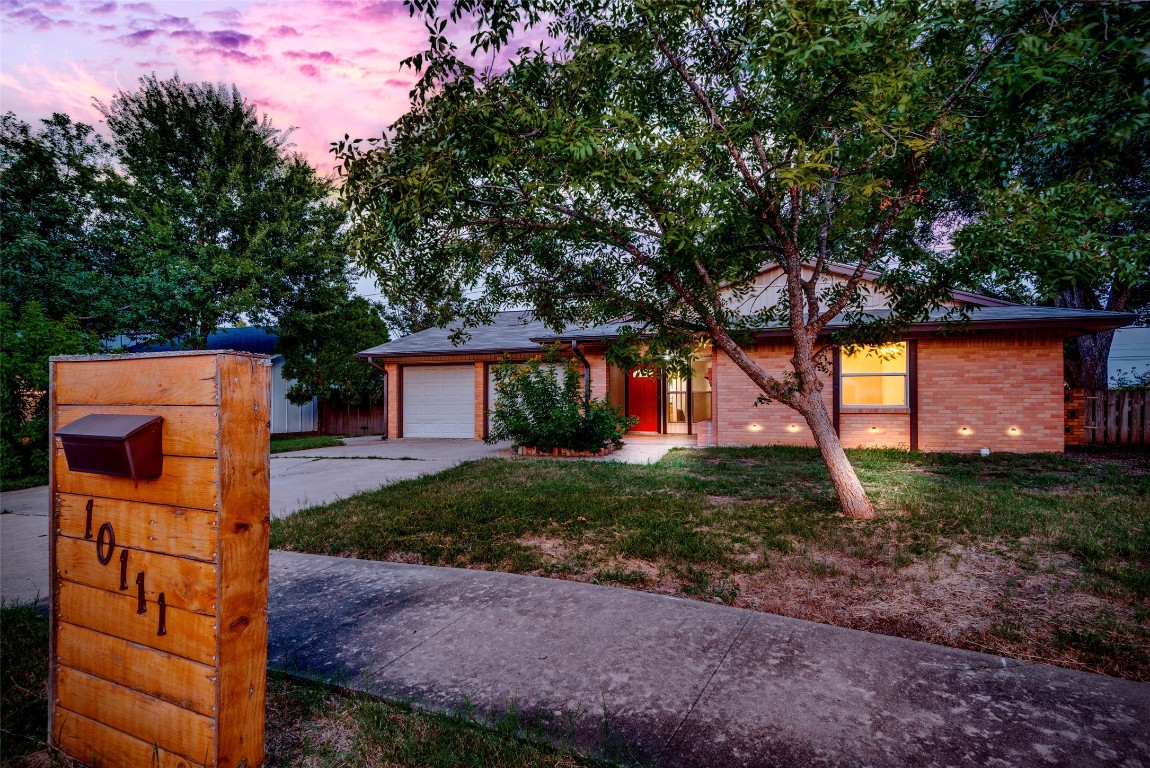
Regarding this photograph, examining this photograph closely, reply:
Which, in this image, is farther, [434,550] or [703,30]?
[703,30]

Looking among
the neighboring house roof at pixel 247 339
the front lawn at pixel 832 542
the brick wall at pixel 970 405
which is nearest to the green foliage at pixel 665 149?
the front lawn at pixel 832 542

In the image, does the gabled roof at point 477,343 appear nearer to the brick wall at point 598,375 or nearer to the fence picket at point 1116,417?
the brick wall at point 598,375

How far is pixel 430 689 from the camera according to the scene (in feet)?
8.08

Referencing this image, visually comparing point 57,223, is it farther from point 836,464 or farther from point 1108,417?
point 1108,417

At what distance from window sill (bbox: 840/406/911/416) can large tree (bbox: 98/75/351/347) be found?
15.6 meters

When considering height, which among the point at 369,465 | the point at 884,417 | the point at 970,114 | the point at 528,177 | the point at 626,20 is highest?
the point at 626,20

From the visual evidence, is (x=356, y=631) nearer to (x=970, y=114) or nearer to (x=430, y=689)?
(x=430, y=689)

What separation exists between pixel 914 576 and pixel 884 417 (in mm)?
9055

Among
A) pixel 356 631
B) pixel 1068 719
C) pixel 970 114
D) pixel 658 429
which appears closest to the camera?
pixel 1068 719

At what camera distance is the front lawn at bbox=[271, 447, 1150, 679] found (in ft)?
10.7

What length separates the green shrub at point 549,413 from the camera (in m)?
11.1

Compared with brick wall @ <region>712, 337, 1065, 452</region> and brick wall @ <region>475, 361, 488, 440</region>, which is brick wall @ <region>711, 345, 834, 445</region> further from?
brick wall @ <region>475, 361, 488, 440</region>

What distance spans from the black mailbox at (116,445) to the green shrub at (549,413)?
9.12 meters

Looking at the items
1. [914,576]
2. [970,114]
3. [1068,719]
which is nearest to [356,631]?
[1068,719]
